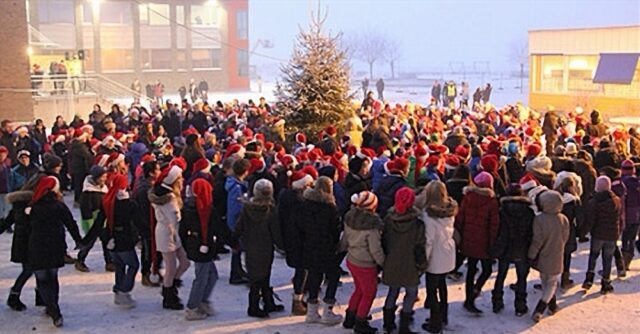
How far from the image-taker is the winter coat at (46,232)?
315 inches

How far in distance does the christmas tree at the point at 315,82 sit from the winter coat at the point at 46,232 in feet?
26.6

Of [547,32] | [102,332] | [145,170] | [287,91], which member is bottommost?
[102,332]

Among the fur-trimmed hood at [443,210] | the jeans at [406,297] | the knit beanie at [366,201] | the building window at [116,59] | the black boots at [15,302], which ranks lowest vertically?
the black boots at [15,302]

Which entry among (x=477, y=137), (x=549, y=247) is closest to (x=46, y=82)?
(x=477, y=137)

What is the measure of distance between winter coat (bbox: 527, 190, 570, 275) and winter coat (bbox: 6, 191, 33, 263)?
5.82 meters

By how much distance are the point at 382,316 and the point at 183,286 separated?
290 centimetres

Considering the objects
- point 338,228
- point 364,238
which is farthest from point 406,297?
point 338,228

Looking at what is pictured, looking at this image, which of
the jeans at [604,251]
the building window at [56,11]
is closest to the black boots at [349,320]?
the jeans at [604,251]

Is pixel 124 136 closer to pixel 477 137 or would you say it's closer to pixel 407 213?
pixel 477 137

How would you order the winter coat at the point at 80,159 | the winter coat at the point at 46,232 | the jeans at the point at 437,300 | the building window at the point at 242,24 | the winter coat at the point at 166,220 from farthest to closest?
the building window at the point at 242,24, the winter coat at the point at 80,159, the winter coat at the point at 166,220, the winter coat at the point at 46,232, the jeans at the point at 437,300

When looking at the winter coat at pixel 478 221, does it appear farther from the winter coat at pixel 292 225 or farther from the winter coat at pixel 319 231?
the winter coat at pixel 292 225

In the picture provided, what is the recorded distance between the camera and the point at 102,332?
26.7 ft

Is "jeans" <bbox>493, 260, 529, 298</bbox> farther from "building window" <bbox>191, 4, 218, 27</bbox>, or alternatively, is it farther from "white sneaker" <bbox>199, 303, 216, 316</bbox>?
"building window" <bbox>191, 4, 218, 27</bbox>

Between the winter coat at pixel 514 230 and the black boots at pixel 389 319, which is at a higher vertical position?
the winter coat at pixel 514 230
